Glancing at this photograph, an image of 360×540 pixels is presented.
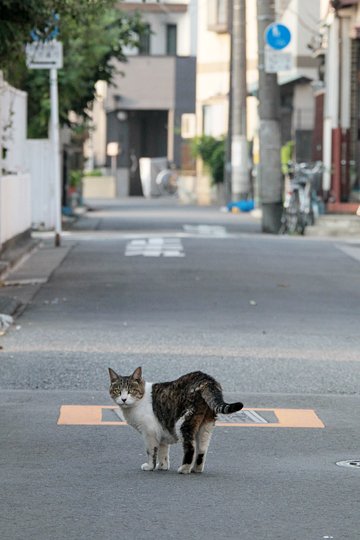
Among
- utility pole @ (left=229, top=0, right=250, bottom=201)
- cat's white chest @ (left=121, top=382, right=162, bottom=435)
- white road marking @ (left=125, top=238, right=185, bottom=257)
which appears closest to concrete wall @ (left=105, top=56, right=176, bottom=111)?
utility pole @ (left=229, top=0, right=250, bottom=201)

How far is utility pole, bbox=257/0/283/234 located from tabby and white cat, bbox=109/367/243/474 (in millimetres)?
25792

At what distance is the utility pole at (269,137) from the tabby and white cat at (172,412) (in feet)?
84.6

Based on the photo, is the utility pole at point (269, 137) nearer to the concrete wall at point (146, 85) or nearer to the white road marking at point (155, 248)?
the white road marking at point (155, 248)

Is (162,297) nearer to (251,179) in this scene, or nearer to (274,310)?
(274,310)

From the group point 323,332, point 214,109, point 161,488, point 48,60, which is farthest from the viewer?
A: point 214,109

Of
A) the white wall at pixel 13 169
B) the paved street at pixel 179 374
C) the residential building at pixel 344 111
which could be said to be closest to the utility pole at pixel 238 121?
the residential building at pixel 344 111

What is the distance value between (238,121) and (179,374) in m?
38.8

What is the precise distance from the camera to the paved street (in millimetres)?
8055

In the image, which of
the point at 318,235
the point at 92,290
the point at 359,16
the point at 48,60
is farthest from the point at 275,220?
the point at 92,290

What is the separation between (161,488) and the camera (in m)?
8.71

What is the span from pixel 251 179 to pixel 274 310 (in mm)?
36715

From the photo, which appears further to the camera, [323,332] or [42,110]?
[42,110]

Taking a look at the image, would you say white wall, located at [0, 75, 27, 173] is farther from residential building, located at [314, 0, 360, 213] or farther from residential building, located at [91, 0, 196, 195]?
residential building, located at [91, 0, 196, 195]

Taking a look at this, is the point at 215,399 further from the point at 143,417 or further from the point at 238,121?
the point at 238,121
